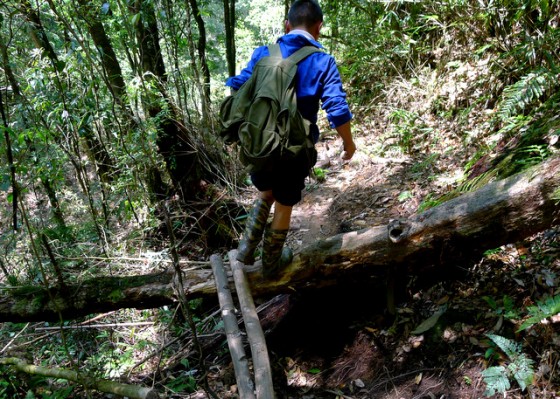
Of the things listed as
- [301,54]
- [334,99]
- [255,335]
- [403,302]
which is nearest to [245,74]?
[301,54]

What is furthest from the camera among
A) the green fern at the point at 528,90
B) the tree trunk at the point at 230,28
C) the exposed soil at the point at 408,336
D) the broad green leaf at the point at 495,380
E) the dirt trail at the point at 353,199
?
the tree trunk at the point at 230,28

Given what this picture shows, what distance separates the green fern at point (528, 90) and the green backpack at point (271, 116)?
10.7 ft

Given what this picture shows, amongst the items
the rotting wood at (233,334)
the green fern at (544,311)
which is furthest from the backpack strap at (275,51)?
the green fern at (544,311)

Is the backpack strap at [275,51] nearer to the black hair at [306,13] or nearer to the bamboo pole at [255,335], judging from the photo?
the black hair at [306,13]

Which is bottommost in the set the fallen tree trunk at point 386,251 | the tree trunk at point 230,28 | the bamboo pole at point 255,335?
the bamboo pole at point 255,335

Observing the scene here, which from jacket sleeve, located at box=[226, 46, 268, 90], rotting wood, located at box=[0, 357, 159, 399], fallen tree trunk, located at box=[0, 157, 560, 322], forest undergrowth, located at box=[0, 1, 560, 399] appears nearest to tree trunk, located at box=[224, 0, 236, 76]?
forest undergrowth, located at box=[0, 1, 560, 399]

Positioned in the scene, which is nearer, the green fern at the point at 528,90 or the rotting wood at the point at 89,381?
the rotting wood at the point at 89,381

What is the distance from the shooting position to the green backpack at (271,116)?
259 centimetres

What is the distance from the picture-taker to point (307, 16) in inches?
109

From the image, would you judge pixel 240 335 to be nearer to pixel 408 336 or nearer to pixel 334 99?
pixel 408 336

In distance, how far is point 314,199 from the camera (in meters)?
6.81

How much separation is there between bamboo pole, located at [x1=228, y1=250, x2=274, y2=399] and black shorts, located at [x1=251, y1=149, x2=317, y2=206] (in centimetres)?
78

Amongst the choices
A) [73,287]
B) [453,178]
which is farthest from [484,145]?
[73,287]

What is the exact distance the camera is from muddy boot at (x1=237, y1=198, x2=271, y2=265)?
3139mm
